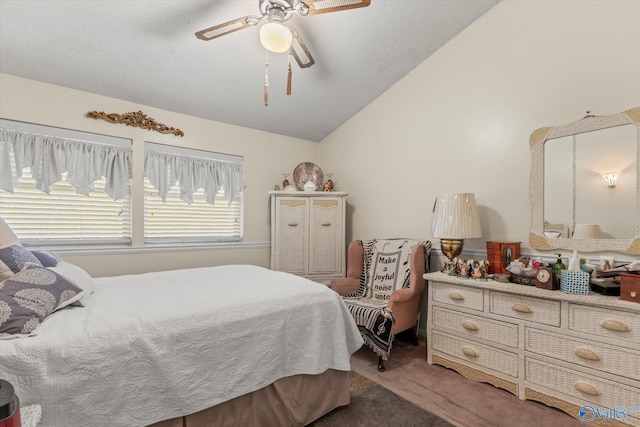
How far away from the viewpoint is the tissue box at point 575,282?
195cm

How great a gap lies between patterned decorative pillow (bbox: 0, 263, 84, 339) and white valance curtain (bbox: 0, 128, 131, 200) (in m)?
1.71

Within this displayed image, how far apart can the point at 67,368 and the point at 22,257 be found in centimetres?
89

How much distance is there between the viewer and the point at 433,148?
10.6ft

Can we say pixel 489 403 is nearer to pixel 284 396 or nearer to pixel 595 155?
pixel 284 396

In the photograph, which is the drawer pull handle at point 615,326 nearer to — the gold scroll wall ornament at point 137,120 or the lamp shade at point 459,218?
the lamp shade at point 459,218

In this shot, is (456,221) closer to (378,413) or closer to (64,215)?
(378,413)

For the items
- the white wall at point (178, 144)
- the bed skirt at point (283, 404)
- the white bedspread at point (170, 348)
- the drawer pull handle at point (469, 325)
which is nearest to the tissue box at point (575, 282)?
the drawer pull handle at point (469, 325)

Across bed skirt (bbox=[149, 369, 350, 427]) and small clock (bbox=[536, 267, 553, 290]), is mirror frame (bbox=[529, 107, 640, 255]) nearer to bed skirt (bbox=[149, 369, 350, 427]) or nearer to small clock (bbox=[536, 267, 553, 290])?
small clock (bbox=[536, 267, 553, 290])

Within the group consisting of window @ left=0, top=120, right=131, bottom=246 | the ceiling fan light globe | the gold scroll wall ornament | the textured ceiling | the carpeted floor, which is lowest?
the carpeted floor

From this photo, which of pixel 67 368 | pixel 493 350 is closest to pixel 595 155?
pixel 493 350

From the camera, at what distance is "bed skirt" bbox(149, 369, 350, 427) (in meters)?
1.47

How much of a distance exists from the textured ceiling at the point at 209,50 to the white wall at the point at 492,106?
28 cm

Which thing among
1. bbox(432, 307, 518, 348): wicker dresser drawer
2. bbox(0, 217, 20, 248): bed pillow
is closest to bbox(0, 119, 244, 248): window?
bbox(0, 217, 20, 248): bed pillow

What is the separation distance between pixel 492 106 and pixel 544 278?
1568 millimetres
